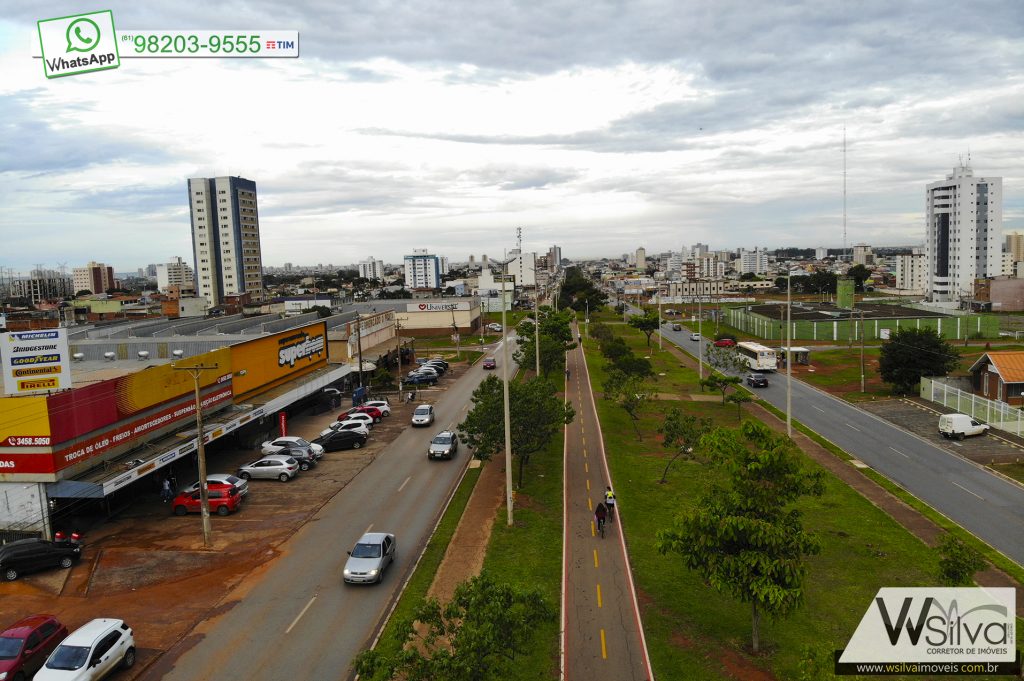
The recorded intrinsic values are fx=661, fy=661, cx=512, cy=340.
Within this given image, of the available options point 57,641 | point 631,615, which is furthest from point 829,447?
point 57,641

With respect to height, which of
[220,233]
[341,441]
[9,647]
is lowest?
[341,441]

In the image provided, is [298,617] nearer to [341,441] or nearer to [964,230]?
[341,441]

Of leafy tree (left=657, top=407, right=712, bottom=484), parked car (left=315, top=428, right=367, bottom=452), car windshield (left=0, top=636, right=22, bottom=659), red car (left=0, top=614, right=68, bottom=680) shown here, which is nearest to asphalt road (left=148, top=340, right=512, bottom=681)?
red car (left=0, top=614, right=68, bottom=680)

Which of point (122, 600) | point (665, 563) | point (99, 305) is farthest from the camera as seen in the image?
point (99, 305)

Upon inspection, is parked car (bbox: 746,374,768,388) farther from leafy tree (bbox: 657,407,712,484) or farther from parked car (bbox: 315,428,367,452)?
parked car (bbox: 315,428,367,452)

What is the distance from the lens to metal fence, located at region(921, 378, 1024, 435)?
1602 inches

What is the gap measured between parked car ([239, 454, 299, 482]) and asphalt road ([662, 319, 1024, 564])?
3005 centimetres

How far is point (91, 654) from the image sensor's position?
15953 millimetres

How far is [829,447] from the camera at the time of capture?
128ft

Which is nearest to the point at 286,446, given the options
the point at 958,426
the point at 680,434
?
the point at 680,434

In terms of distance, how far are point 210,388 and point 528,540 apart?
21.7 m

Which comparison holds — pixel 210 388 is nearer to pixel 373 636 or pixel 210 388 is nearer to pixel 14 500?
pixel 14 500

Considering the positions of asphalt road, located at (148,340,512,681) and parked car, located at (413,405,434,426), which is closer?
asphalt road, located at (148,340,512,681)

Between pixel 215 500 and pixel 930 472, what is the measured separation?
3481 centimetres
